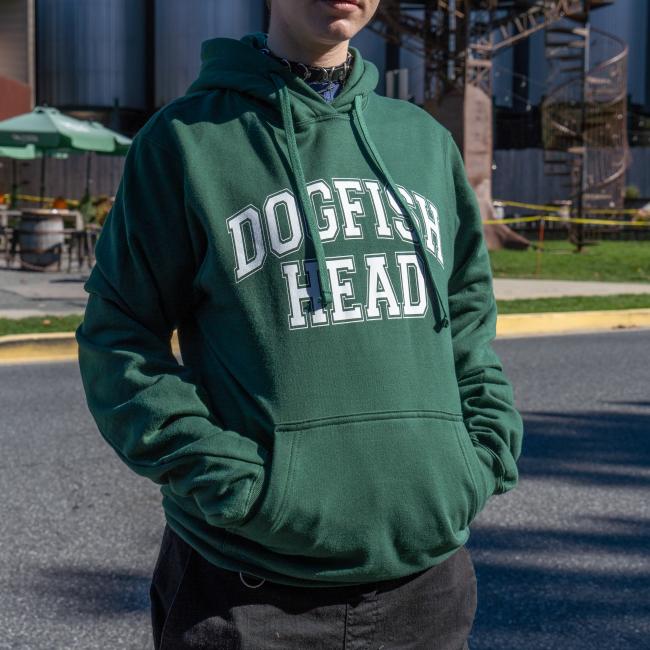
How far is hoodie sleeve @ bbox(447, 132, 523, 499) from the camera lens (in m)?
2.00

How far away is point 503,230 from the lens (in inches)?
950

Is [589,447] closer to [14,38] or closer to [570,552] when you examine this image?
[570,552]

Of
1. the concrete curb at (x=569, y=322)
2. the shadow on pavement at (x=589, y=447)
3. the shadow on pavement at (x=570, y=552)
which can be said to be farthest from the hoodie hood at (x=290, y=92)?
the concrete curb at (x=569, y=322)

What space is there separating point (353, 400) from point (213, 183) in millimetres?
399

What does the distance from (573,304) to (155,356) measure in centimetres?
1180

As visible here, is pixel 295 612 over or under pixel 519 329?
over

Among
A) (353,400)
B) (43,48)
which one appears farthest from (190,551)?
(43,48)

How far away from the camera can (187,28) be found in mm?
38906

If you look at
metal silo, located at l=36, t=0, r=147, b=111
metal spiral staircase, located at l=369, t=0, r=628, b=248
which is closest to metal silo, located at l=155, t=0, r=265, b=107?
metal silo, located at l=36, t=0, r=147, b=111

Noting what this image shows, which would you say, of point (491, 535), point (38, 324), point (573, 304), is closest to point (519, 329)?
point (573, 304)

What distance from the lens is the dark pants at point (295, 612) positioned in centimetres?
185

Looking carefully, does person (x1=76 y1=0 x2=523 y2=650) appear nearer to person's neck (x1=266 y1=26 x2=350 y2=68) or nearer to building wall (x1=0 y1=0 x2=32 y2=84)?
person's neck (x1=266 y1=26 x2=350 y2=68)

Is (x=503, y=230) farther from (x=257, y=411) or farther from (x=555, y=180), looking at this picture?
(x=257, y=411)

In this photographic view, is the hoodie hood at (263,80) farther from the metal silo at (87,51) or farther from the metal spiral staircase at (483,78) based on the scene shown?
the metal silo at (87,51)
